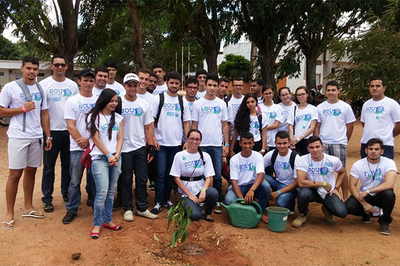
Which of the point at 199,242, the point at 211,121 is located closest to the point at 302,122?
the point at 211,121

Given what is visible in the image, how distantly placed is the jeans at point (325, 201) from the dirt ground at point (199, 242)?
254 mm

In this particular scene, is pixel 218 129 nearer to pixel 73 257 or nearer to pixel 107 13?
pixel 73 257

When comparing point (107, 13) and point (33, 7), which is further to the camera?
point (107, 13)

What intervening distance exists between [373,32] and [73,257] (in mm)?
9774

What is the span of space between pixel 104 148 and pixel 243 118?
2388 millimetres

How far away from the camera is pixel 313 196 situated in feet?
16.4

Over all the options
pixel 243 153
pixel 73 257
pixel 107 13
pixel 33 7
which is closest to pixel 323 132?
pixel 243 153

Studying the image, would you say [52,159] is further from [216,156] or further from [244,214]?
[244,214]

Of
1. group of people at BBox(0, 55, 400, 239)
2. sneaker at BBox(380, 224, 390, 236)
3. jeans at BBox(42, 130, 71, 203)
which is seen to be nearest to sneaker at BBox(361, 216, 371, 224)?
group of people at BBox(0, 55, 400, 239)

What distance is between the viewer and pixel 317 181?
5.04 meters

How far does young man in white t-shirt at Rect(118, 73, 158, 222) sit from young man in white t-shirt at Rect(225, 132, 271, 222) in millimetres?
1227

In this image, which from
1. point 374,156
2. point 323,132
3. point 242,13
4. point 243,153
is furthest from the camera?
point 242,13

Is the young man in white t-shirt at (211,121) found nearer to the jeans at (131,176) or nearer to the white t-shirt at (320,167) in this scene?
the jeans at (131,176)

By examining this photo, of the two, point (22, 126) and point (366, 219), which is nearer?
point (22, 126)
